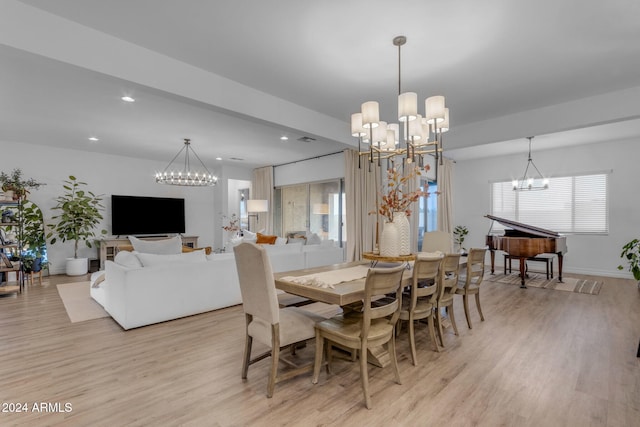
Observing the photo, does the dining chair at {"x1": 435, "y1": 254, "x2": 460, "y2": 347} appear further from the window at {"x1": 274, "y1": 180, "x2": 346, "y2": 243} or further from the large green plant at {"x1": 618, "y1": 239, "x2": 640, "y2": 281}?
the window at {"x1": 274, "y1": 180, "x2": 346, "y2": 243}

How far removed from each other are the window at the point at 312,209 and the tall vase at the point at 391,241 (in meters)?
4.38

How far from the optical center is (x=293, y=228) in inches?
341

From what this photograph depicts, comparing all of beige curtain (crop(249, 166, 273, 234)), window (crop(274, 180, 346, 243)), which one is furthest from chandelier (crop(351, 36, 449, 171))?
beige curtain (crop(249, 166, 273, 234))

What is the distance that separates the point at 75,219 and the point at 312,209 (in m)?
5.12

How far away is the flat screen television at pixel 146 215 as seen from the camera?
24.2 ft

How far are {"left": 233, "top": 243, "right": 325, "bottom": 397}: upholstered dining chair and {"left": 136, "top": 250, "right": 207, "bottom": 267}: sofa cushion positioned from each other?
5.88 feet

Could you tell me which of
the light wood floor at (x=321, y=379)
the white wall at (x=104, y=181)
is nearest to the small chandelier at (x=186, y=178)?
the white wall at (x=104, y=181)

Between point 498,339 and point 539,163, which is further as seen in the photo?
point 539,163

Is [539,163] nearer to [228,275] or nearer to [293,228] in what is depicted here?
[293,228]

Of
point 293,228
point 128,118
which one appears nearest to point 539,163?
point 293,228

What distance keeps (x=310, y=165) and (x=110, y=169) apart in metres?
4.69

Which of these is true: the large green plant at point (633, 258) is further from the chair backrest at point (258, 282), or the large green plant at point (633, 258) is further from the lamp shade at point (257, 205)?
the lamp shade at point (257, 205)

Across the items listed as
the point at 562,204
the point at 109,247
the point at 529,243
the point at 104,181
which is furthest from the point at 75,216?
the point at 562,204

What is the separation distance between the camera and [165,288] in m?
3.59
